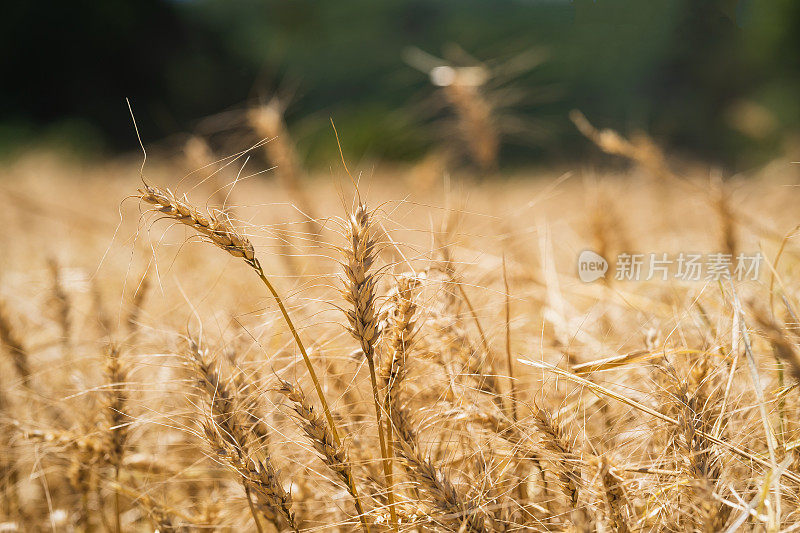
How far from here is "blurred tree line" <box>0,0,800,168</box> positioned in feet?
35.0

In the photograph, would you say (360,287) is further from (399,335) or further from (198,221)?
(198,221)

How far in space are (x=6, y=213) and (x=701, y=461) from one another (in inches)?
163

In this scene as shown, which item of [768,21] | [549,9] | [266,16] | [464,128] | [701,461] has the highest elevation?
[266,16]

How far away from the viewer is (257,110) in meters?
2.10

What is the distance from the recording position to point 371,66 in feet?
50.5

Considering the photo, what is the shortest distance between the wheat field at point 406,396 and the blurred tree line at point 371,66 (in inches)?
318

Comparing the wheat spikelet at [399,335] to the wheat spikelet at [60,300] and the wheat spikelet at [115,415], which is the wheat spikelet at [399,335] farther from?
the wheat spikelet at [60,300]

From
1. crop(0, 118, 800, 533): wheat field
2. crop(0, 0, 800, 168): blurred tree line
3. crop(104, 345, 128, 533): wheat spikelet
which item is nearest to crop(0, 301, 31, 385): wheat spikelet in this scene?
crop(0, 118, 800, 533): wheat field

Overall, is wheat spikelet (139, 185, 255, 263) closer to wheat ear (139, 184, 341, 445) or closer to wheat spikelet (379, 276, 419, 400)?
wheat ear (139, 184, 341, 445)

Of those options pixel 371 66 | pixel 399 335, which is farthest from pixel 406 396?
pixel 371 66

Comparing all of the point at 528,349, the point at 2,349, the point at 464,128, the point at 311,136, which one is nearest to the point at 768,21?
the point at 311,136

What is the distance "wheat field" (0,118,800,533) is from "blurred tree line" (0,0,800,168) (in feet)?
26.5

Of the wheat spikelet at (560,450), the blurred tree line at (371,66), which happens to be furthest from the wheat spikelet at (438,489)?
the blurred tree line at (371,66)

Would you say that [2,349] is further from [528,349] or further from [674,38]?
[674,38]
